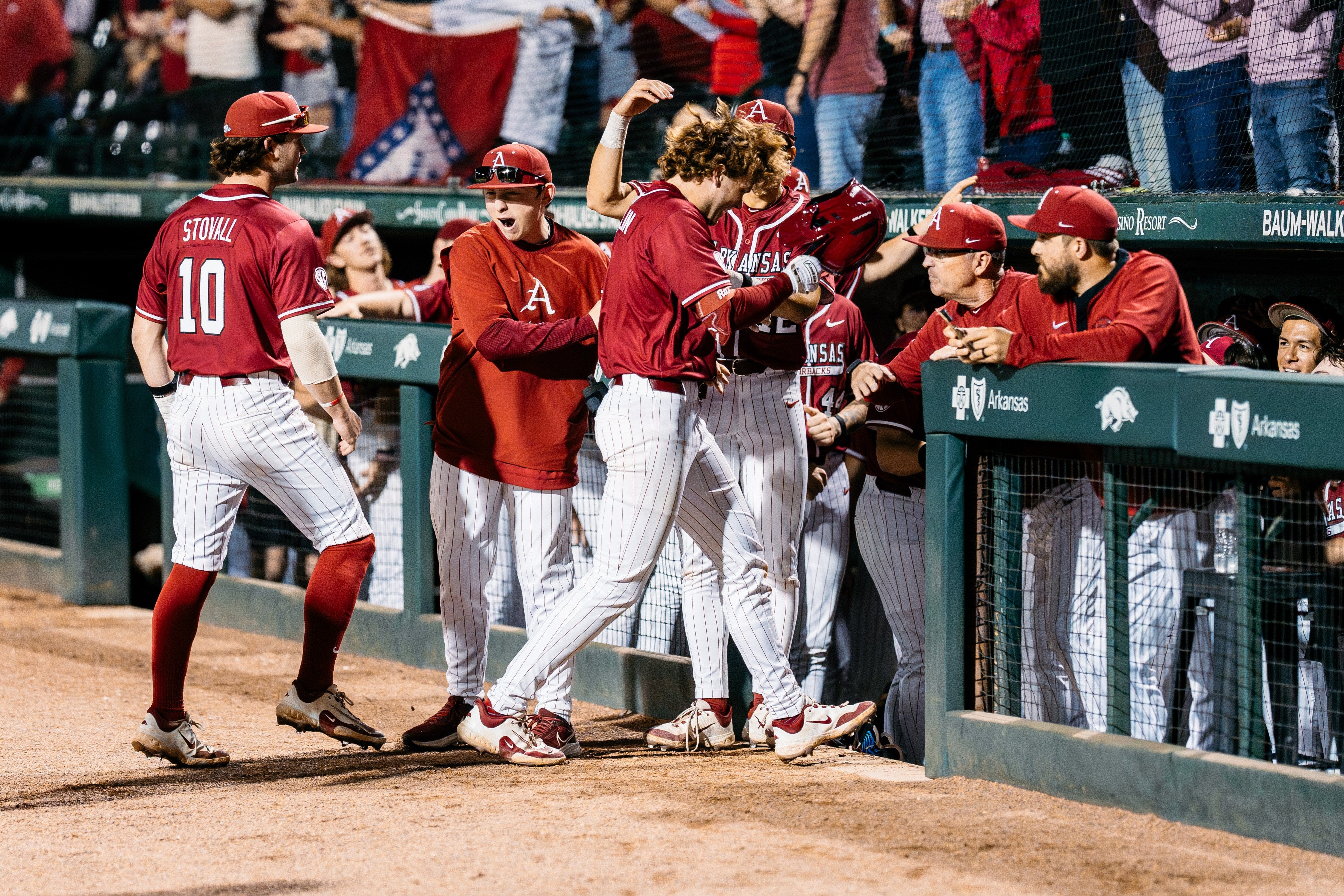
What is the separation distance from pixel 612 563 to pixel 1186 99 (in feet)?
10.1

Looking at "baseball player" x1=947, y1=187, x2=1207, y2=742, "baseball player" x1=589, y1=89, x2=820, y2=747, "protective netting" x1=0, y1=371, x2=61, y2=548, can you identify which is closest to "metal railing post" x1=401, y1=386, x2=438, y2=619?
"baseball player" x1=589, y1=89, x2=820, y2=747

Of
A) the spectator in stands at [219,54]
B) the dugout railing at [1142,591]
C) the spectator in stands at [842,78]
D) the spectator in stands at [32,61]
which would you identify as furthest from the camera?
the spectator in stands at [32,61]

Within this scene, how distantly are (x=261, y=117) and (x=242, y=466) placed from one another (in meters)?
0.92

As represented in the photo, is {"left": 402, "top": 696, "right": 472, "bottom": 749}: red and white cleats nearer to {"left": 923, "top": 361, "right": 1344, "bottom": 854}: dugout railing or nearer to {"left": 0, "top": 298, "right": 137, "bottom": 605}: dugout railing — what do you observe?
{"left": 923, "top": 361, "right": 1344, "bottom": 854}: dugout railing

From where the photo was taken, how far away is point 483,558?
467 cm

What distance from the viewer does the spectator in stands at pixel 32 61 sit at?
1200 centimetres

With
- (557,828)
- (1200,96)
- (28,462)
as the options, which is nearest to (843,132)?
(1200,96)

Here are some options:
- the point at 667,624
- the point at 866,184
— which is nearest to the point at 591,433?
the point at 667,624

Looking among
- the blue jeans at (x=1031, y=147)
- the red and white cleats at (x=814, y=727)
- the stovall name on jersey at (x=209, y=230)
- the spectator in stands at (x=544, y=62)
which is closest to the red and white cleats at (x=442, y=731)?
the red and white cleats at (x=814, y=727)

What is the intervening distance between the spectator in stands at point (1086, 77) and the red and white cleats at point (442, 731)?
3.17m

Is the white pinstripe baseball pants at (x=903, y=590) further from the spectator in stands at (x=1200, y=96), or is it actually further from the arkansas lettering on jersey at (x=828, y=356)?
the spectator in stands at (x=1200, y=96)

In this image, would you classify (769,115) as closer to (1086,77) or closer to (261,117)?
(261,117)

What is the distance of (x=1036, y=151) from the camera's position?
6301 millimetres

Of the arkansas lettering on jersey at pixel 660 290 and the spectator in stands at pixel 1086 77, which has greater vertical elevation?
the spectator in stands at pixel 1086 77
